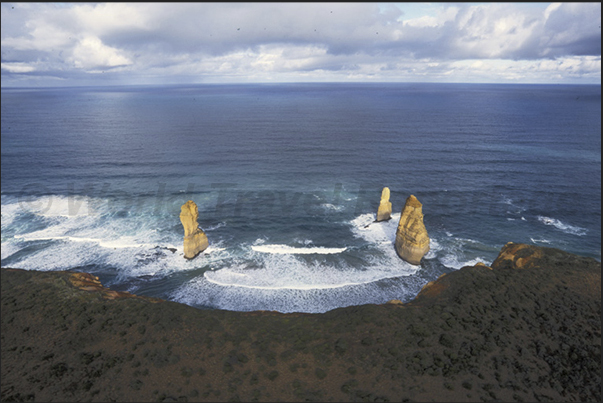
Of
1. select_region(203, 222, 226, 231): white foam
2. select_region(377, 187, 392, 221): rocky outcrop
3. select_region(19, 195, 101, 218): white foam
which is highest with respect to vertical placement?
select_region(377, 187, 392, 221): rocky outcrop

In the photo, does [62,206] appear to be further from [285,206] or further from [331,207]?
[331,207]

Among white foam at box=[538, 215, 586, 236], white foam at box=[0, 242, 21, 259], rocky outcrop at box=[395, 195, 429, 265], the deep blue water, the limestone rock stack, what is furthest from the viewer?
white foam at box=[538, 215, 586, 236]

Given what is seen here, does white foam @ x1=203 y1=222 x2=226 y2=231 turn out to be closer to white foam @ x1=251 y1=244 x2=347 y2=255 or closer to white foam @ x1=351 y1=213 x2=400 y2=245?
white foam @ x1=251 y1=244 x2=347 y2=255

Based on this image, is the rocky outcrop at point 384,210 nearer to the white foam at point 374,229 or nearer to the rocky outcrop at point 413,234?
the white foam at point 374,229

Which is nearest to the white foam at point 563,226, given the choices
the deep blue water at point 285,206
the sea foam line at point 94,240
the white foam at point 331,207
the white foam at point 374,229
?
the deep blue water at point 285,206

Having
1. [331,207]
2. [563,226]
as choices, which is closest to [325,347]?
[331,207]

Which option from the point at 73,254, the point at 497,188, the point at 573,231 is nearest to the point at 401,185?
the point at 497,188

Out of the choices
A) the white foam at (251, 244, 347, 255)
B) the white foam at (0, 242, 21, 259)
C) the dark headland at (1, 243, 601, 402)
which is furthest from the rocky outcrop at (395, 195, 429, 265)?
the white foam at (0, 242, 21, 259)
